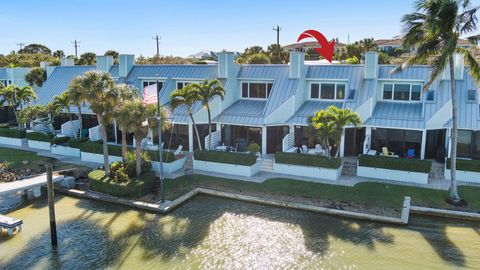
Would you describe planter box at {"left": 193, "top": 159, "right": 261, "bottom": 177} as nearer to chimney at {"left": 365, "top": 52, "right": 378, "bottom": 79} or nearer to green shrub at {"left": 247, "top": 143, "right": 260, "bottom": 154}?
green shrub at {"left": 247, "top": 143, "right": 260, "bottom": 154}

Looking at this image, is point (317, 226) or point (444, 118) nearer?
point (317, 226)

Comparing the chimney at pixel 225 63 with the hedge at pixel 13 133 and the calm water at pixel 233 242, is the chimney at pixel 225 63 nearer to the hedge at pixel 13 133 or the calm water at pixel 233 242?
the calm water at pixel 233 242

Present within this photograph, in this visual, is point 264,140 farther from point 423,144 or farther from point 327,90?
point 423,144

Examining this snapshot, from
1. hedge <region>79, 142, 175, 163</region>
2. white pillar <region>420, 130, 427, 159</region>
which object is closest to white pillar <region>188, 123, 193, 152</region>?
hedge <region>79, 142, 175, 163</region>

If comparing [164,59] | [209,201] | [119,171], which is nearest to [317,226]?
[209,201]

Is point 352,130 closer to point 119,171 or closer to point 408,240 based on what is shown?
point 408,240

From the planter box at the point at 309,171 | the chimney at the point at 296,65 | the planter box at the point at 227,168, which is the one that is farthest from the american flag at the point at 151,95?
the chimney at the point at 296,65

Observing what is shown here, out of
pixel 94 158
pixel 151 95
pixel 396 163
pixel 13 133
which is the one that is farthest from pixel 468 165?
pixel 13 133
